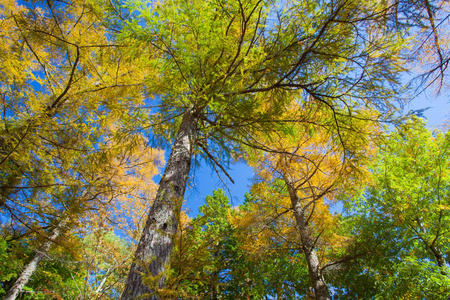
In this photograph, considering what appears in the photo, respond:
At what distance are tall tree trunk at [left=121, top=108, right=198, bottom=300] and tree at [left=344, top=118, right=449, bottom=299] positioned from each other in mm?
5452

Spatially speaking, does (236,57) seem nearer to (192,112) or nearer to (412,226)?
(192,112)

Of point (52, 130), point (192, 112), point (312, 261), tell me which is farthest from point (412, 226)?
point (52, 130)

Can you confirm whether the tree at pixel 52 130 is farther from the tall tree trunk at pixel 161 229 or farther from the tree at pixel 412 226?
the tree at pixel 412 226

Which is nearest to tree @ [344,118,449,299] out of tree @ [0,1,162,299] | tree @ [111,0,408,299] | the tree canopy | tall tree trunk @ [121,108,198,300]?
the tree canopy

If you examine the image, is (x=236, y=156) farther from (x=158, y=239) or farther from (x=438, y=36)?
(x=438, y=36)

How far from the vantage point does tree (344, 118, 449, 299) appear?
586cm

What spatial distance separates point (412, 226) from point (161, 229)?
318 inches

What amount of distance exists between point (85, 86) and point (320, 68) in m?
4.47

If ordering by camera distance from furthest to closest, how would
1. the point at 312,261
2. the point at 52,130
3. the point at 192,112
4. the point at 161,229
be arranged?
the point at 312,261 < the point at 192,112 < the point at 52,130 < the point at 161,229

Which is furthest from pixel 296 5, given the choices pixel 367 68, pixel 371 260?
pixel 371 260

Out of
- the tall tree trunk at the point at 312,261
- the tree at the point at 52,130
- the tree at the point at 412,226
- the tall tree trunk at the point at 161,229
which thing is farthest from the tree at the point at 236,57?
the tree at the point at 412,226

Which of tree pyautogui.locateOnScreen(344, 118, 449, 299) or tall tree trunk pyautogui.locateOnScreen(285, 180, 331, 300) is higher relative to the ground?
tree pyautogui.locateOnScreen(344, 118, 449, 299)

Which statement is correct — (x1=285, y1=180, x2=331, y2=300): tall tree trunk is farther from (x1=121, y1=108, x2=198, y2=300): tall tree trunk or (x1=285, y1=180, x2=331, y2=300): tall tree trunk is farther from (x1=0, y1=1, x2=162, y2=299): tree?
(x1=0, y1=1, x2=162, y2=299): tree

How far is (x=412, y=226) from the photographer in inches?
260
